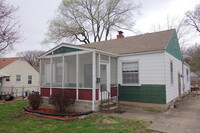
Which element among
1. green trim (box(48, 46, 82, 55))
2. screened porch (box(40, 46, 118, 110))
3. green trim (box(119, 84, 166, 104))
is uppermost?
green trim (box(48, 46, 82, 55))

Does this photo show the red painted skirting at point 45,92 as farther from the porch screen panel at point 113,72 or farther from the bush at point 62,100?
the porch screen panel at point 113,72

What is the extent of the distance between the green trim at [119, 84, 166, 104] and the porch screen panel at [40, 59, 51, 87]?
177 inches

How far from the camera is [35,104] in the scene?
8.41 m

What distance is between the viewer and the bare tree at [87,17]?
861 inches

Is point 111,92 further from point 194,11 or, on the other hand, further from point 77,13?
point 194,11

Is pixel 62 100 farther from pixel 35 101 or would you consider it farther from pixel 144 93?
pixel 144 93

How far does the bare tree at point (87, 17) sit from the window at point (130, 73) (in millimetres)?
15233

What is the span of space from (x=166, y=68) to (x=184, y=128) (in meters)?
3.62

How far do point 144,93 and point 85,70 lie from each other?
3.50 metres

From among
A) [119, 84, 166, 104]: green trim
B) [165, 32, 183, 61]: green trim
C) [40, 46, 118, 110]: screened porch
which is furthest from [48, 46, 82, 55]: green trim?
[165, 32, 183, 61]: green trim

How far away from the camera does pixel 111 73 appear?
8609mm

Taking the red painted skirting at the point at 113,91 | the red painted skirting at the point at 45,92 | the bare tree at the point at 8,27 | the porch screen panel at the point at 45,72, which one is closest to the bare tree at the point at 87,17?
the porch screen panel at the point at 45,72

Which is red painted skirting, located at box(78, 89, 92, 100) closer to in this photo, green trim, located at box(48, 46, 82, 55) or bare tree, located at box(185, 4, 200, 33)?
green trim, located at box(48, 46, 82, 55)

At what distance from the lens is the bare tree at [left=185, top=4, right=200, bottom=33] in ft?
71.4
